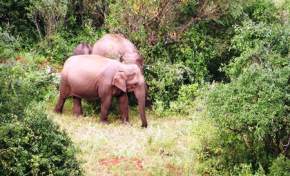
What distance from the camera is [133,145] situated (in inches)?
562

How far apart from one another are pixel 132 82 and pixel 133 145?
6.90ft

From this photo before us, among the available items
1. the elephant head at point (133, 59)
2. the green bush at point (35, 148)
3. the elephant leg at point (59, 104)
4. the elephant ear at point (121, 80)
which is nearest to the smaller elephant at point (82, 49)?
the elephant head at point (133, 59)

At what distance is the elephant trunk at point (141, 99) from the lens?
51.8 ft

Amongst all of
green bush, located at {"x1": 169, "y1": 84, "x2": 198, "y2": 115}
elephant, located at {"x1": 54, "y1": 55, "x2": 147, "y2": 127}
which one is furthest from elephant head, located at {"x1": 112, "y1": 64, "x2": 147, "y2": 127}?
green bush, located at {"x1": 169, "y1": 84, "x2": 198, "y2": 115}

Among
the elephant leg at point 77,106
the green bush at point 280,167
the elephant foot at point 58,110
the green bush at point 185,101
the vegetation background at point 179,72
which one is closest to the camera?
the vegetation background at point 179,72

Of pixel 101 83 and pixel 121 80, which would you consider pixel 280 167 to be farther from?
pixel 101 83

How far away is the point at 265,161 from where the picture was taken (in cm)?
1240

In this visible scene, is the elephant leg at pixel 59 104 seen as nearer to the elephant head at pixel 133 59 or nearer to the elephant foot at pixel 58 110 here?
the elephant foot at pixel 58 110

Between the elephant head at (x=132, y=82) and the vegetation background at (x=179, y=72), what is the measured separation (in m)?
0.98

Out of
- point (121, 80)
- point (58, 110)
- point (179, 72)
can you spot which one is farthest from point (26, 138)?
point (179, 72)

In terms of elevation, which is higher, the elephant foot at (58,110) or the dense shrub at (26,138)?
the dense shrub at (26,138)

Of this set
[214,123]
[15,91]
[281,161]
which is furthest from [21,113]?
[281,161]

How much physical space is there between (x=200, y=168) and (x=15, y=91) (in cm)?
389

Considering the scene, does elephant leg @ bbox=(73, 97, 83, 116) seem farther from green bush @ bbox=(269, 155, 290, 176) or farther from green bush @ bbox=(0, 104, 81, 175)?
green bush @ bbox=(269, 155, 290, 176)
